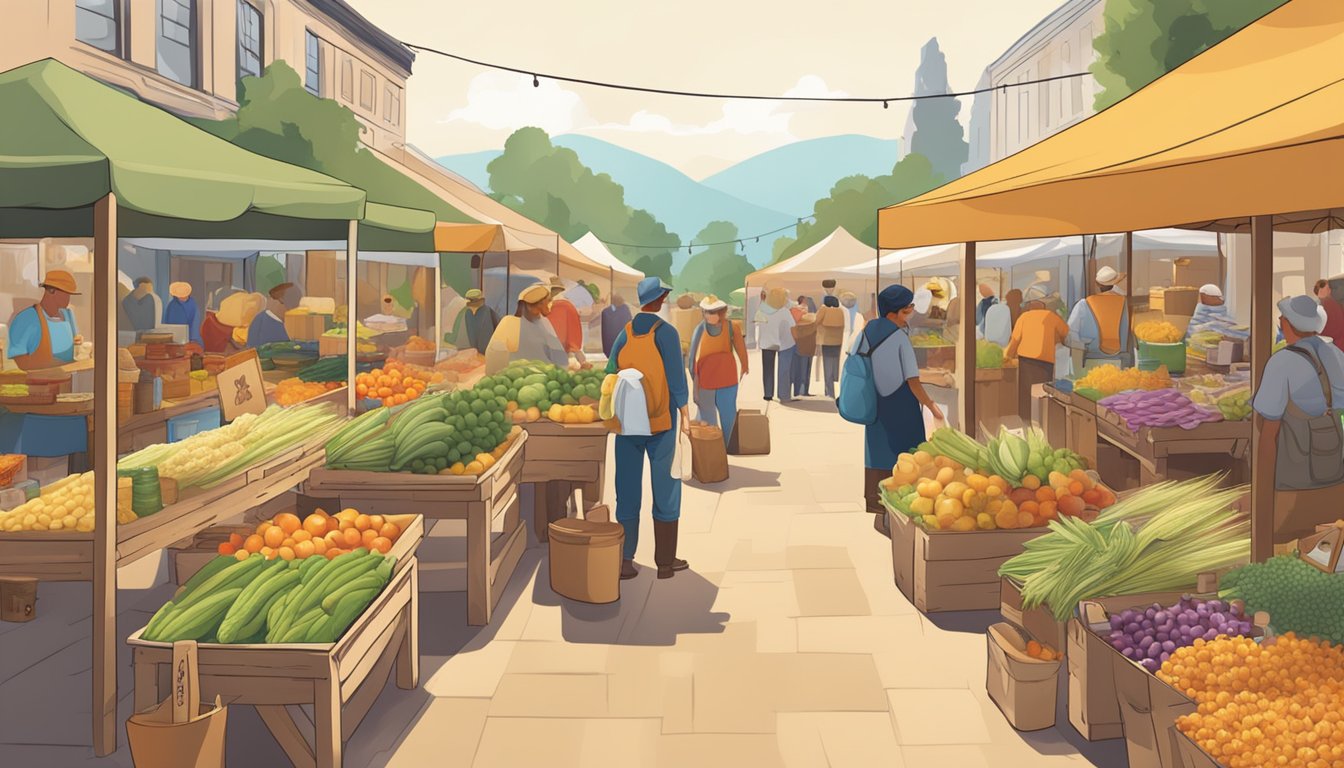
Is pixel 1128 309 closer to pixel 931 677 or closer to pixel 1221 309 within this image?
pixel 1221 309

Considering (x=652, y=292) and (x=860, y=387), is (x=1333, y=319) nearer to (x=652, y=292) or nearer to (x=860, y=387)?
(x=860, y=387)

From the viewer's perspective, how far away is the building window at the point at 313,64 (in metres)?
34.8

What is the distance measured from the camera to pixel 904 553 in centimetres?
678

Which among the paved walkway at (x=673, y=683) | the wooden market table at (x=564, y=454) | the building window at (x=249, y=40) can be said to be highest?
the building window at (x=249, y=40)

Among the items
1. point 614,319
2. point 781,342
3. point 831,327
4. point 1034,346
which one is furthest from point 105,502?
point 831,327

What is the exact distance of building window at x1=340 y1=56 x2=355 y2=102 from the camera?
37938 millimetres

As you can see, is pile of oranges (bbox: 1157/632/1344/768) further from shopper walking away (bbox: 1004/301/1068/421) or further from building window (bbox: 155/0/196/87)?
building window (bbox: 155/0/196/87)

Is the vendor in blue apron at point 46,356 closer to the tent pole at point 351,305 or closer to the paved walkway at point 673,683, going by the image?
the paved walkway at point 673,683

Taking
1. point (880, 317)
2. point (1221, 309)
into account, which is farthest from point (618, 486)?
point (1221, 309)

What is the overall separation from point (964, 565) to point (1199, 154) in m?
3.07

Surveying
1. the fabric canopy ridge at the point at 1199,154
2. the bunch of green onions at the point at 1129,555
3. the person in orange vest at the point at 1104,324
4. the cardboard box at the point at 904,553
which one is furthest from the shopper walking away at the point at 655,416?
the person in orange vest at the point at 1104,324

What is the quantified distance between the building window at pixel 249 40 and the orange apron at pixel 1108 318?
84.0 ft

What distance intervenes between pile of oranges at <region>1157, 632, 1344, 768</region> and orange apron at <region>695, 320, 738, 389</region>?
306 inches

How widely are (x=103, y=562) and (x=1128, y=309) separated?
1019 centimetres
